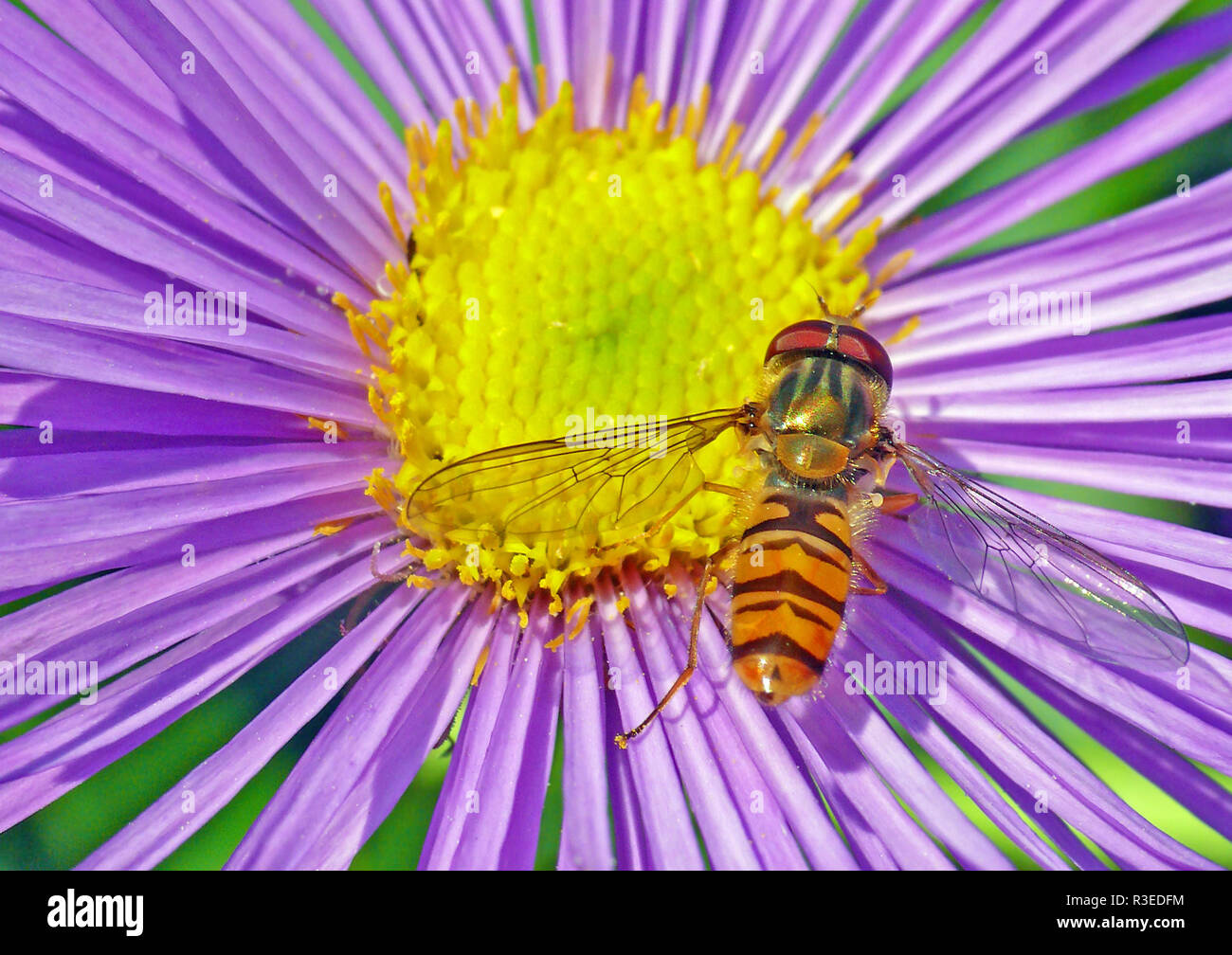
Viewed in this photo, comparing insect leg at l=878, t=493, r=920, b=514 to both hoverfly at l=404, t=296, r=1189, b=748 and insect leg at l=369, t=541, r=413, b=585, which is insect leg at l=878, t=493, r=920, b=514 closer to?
hoverfly at l=404, t=296, r=1189, b=748

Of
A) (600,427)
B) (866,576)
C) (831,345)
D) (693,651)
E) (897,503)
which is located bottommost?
(693,651)

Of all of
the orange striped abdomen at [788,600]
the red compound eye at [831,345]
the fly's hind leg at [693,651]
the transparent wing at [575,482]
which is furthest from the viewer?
the red compound eye at [831,345]

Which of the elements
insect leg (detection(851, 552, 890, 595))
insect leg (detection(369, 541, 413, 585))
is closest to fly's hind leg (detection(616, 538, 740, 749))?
insect leg (detection(851, 552, 890, 595))

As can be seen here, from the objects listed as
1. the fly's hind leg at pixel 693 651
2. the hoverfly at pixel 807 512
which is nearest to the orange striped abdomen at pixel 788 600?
the hoverfly at pixel 807 512

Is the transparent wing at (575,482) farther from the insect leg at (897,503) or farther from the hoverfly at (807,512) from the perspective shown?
the insect leg at (897,503)

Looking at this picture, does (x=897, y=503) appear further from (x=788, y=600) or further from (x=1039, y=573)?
(x=788, y=600)

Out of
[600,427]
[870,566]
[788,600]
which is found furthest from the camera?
[870,566]

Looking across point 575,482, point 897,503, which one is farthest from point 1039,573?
point 575,482
